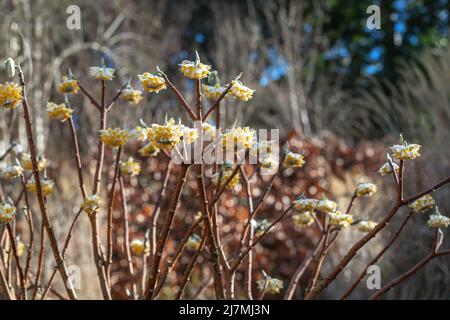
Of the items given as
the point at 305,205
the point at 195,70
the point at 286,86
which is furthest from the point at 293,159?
the point at 286,86

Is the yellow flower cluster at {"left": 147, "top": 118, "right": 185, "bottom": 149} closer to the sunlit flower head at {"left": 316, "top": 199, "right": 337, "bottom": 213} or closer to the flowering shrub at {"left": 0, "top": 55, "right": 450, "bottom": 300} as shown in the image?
the flowering shrub at {"left": 0, "top": 55, "right": 450, "bottom": 300}

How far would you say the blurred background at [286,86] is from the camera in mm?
3484

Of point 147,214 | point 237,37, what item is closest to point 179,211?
point 147,214

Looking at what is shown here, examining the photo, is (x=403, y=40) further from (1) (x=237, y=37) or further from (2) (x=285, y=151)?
(2) (x=285, y=151)

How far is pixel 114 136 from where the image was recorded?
126cm

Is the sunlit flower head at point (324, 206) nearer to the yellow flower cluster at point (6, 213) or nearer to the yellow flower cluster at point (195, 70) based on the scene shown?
the yellow flower cluster at point (195, 70)

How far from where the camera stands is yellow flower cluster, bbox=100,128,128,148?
4.10 feet

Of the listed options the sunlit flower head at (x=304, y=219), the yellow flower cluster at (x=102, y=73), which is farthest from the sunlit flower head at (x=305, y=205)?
the yellow flower cluster at (x=102, y=73)

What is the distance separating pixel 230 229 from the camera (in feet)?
14.3

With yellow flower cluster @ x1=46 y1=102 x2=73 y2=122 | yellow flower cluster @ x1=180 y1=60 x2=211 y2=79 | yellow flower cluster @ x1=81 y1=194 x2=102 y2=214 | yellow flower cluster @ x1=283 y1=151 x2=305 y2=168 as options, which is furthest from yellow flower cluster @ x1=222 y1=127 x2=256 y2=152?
yellow flower cluster @ x1=46 y1=102 x2=73 y2=122

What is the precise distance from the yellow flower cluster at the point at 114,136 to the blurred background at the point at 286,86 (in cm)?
13

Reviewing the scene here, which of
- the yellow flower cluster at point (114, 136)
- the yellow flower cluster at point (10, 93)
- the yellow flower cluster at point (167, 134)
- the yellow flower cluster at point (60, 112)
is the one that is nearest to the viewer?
the yellow flower cluster at point (167, 134)

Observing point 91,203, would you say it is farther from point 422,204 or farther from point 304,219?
point 422,204
